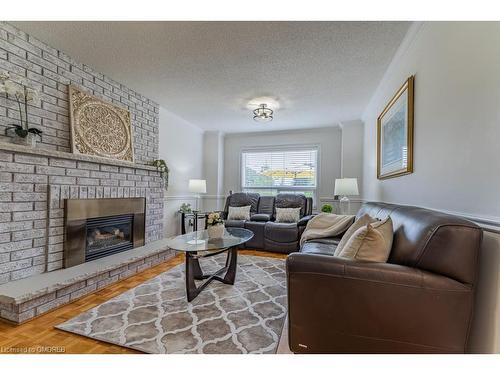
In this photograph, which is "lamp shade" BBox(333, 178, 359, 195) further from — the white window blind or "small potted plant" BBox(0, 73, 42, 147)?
"small potted plant" BBox(0, 73, 42, 147)

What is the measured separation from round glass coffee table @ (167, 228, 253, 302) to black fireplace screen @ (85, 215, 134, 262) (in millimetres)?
993

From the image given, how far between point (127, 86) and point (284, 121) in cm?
279

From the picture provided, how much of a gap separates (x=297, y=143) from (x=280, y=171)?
73 centimetres

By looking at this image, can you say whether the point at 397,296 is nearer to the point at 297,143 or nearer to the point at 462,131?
the point at 462,131

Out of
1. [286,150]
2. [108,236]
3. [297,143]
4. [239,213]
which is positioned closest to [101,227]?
[108,236]

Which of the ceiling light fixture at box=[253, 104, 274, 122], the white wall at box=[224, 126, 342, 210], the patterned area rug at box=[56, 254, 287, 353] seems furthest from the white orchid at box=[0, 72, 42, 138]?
the white wall at box=[224, 126, 342, 210]

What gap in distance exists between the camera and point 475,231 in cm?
112

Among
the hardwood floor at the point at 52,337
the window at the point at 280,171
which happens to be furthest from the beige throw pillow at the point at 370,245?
the window at the point at 280,171

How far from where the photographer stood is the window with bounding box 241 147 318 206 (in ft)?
17.7

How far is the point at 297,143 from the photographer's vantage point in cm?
545

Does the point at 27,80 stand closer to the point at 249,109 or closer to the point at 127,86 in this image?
the point at 127,86

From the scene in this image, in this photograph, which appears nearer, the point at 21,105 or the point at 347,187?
the point at 21,105

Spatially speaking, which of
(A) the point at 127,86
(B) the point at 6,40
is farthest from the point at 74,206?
(A) the point at 127,86

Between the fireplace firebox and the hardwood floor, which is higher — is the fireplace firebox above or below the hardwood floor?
above
